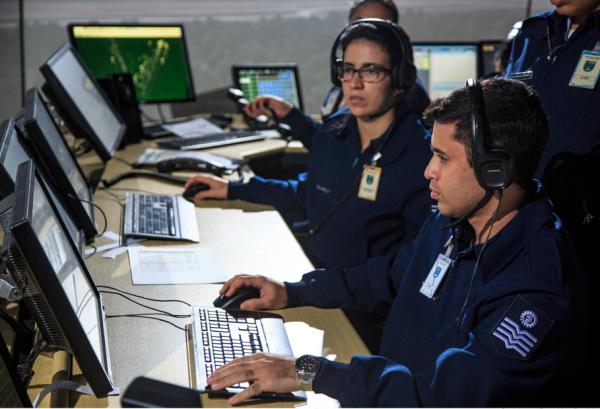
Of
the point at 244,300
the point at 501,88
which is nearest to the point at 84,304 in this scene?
the point at 244,300

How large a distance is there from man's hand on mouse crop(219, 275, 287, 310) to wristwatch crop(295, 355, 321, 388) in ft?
1.03

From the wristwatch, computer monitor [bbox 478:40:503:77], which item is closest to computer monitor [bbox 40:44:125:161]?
the wristwatch

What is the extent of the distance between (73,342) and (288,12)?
3143 millimetres

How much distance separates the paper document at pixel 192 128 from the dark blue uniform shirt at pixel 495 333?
2007 millimetres

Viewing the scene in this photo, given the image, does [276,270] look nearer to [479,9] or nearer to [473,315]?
[473,315]

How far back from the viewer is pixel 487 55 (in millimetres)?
3855

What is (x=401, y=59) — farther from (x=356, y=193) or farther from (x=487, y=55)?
(x=487, y=55)

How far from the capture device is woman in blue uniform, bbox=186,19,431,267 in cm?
195

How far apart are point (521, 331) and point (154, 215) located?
1.30 meters

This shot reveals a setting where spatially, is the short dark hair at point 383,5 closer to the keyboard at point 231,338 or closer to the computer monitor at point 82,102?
the computer monitor at point 82,102

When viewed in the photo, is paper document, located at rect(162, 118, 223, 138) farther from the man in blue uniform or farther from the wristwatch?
the wristwatch

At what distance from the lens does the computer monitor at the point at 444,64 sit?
3.77 metres

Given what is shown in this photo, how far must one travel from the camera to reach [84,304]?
1.19 meters

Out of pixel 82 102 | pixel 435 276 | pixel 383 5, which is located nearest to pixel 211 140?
pixel 82 102
